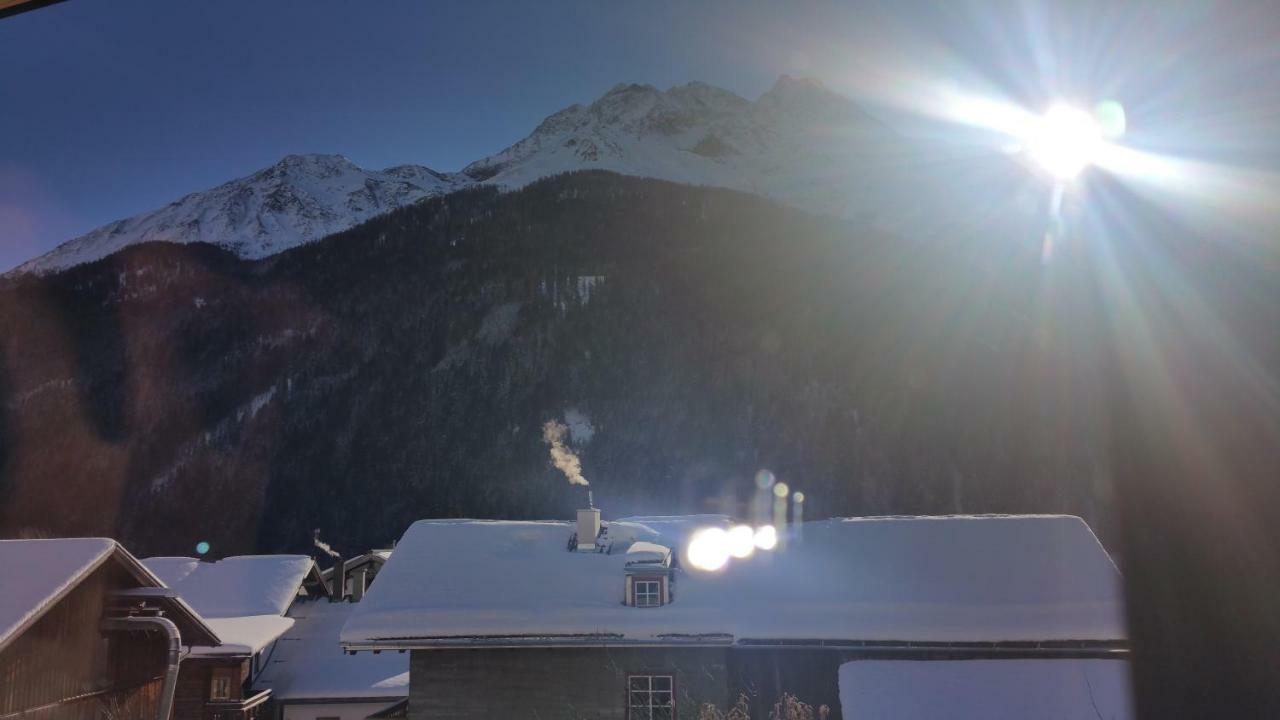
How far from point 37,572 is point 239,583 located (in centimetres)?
1655

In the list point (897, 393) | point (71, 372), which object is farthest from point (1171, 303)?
point (71, 372)

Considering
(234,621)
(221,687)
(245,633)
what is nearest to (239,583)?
(234,621)

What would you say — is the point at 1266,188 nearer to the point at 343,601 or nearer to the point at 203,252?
the point at 343,601

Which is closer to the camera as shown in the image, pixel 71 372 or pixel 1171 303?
pixel 1171 303

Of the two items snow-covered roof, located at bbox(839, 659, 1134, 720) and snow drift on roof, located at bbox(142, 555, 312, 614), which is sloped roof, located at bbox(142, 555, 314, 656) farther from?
snow-covered roof, located at bbox(839, 659, 1134, 720)

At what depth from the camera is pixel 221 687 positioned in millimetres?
23453

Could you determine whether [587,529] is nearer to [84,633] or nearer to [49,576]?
[84,633]

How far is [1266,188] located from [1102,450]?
3.18ft

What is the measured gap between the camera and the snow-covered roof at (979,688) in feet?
43.6

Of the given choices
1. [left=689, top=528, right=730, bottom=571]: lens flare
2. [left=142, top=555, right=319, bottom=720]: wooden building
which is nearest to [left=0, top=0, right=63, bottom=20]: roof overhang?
[left=689, top=528, right=730, bottom=571]: lens flare

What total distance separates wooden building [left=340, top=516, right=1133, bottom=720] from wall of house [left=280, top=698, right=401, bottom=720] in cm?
926

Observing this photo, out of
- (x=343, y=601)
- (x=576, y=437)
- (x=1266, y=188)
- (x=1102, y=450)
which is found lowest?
(x=343, y=601)

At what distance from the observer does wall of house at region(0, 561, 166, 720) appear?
39.5 ft

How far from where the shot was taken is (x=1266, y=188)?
8.89 ft
